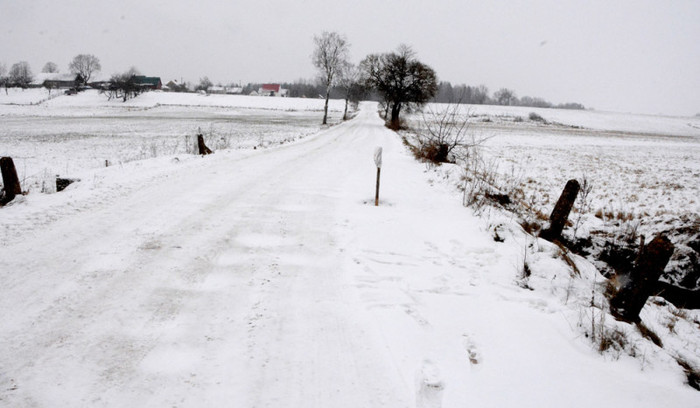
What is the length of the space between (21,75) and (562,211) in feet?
474

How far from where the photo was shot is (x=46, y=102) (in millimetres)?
73312

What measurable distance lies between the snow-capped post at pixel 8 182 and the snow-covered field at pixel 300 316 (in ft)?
1.54

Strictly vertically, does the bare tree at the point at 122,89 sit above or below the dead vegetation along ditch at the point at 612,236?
above

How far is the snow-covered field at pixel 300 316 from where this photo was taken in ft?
8.39

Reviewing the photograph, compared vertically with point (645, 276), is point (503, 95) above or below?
above

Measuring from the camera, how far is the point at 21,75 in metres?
102

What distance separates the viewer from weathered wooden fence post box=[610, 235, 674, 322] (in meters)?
3.52

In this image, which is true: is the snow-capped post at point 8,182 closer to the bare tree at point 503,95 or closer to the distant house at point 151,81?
the distant house at point 151,81

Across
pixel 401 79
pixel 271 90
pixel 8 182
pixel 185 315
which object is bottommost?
pixel 185 315

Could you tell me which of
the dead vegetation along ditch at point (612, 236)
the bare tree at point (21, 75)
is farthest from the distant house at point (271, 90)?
the dead vegetation along ditch at point (612, 236)

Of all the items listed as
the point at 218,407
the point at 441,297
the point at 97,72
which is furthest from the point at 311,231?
the point at 97,72

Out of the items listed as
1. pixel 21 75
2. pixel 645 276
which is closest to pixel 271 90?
pixel 21 75

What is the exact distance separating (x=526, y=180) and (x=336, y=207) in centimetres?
899

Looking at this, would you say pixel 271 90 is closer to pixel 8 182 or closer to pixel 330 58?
pixel 330 58
